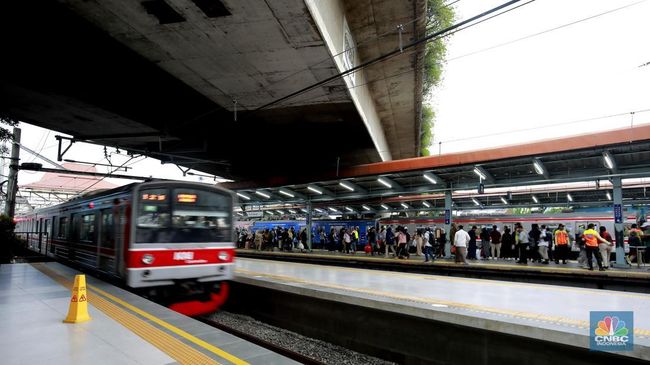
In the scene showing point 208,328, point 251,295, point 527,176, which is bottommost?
point 251,295

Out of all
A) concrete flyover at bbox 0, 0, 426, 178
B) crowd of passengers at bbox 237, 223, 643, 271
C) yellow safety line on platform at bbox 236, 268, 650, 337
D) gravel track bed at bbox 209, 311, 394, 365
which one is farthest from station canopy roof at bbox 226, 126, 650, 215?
gravel track bed at bbox 209, 311, 394, 365

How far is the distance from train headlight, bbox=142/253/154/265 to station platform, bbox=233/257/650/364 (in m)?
2.62

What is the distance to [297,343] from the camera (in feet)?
24.2

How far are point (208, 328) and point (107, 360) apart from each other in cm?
131

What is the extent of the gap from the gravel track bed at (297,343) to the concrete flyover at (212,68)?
4.68 meters

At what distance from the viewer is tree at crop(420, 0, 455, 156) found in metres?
11.8

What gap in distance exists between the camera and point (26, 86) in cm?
1086

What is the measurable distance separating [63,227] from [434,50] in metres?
14.4

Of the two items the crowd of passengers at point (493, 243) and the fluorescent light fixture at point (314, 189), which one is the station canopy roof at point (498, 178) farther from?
the crowd of passengers at point (493, 243)

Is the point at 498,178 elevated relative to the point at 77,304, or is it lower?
elevated

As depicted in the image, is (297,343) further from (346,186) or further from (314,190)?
(314,190)

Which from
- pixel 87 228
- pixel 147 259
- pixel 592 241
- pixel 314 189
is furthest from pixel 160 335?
pixel 314 189

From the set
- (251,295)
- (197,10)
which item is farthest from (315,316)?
(197,10)

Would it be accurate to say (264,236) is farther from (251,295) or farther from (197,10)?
(197,10)
